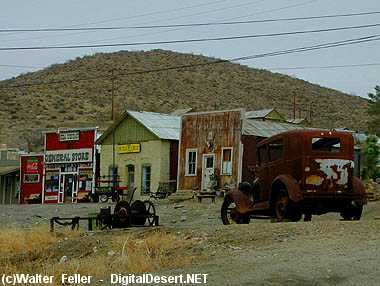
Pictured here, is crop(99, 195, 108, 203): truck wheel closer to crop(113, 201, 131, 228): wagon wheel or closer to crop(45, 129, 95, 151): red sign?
crop(45, 129, 95, 151): red sign

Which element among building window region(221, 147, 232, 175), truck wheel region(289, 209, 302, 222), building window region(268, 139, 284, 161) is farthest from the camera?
building window region(221, 147, 232, 175)

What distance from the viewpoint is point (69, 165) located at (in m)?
50.5

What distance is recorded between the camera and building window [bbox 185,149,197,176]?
42.9 m

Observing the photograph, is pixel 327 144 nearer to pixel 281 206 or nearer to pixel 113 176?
pixel 281 206

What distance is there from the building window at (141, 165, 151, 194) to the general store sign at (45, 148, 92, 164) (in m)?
5.81

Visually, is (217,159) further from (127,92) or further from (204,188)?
(127,92)

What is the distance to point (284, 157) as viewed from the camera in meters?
18.5

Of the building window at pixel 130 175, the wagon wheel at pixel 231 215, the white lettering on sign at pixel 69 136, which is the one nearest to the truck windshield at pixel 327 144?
the wagon wheel at pixel 231 215

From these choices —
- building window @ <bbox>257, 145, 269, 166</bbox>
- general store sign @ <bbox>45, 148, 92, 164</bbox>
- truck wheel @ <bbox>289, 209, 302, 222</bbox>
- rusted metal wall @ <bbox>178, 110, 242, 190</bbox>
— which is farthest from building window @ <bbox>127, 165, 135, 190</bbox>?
truck wheel @ <bbox>289, 209, 302, 222</bbox>

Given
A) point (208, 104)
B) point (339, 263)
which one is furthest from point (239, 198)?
point (208, 104)

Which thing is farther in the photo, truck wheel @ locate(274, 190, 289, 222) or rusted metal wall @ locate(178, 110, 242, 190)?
rusted metal wall @ locate(178, 110, 242, 190)

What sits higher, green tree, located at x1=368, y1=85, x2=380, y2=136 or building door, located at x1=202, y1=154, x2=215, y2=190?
green tree, located at x1=368, y1=85, x2=380, y2=136

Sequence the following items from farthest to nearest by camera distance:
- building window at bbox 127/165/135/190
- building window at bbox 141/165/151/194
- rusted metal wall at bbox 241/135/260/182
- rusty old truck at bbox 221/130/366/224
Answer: building window at bbox 127/165/135/190, building window at bbox 141/165/151/194, rusted metal wall at bbox 241/135/260/182, rusty old truck at bbox 221/130/366/224

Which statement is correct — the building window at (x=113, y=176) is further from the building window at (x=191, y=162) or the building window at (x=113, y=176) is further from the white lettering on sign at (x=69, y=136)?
the building window at (x=191, y=162)
